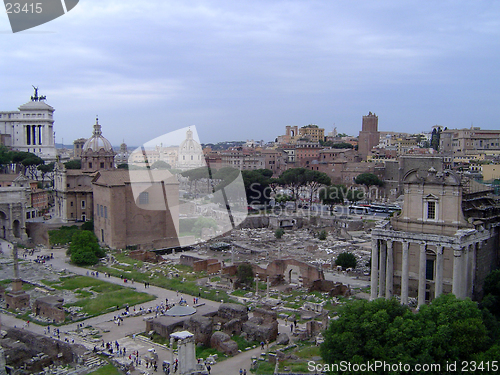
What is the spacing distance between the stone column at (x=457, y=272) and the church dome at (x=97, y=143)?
4215 cm

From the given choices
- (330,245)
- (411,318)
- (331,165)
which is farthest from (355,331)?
(331,165)

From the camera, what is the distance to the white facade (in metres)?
87.4

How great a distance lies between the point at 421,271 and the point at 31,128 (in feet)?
262

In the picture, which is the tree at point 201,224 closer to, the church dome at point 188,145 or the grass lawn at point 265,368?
the grass lawn at point 265,368

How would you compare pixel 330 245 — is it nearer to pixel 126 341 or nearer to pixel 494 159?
pixel 126 341

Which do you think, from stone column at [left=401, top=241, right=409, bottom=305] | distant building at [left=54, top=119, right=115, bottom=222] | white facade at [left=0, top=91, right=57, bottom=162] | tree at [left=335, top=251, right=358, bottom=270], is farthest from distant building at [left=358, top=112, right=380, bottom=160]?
stone column at [left=401, top=241, right=409, bottom=305]

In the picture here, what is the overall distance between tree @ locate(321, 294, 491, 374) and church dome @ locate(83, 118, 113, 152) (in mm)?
43630

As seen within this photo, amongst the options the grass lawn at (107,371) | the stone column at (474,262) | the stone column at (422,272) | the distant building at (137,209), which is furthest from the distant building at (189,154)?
the grass lawn at (107,371)

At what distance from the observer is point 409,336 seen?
16703 mm

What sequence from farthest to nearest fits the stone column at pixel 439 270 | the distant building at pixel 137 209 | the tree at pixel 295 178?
the tree at pixel 295 178 < the distant building at pixel 137 209 < the stone column at pixel 439 270

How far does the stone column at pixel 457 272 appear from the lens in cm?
2338

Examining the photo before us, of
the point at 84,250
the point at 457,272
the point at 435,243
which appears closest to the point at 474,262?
the point at 457,272

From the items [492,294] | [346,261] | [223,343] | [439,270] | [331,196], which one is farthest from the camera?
[331,196]

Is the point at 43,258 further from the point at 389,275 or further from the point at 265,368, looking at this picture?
the point at 389,275
